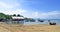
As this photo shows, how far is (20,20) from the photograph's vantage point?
60.3 metres

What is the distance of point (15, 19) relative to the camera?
194ft

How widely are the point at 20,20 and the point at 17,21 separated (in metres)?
2.50

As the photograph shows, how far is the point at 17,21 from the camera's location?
58.1m

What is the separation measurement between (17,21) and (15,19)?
1742 millimetres

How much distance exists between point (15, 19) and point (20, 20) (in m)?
2.43
